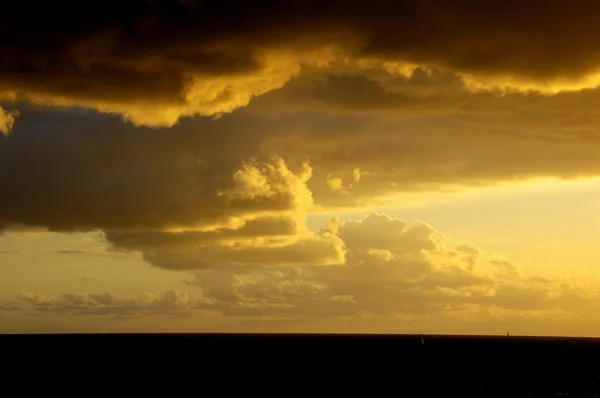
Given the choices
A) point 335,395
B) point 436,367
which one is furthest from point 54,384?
point 436,367

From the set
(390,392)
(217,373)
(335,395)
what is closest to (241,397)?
(335,395)

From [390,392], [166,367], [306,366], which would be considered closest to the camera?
[390,392]

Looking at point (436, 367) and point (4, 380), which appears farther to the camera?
point (436, 367)

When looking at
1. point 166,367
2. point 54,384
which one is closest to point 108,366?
point 166,367

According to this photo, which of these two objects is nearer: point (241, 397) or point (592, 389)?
point (241, 397)

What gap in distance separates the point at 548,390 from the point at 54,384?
73544 mm

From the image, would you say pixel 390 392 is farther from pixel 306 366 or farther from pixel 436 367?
pixel 436 367

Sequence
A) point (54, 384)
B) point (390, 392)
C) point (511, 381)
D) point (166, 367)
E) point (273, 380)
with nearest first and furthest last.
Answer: point (390, 392), point (54, 384), point (273, 380), point (511, 381), point (166, 367)

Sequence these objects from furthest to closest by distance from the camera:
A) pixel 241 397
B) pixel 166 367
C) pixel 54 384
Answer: pixel 166 367 → pixel 54 384 → pixel 241 397

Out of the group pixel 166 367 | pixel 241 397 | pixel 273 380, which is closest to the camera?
pixel 241 397

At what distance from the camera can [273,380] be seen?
13475cm

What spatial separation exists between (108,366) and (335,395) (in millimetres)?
79259

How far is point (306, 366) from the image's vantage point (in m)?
179

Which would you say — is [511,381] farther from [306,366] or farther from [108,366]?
[108,366]
